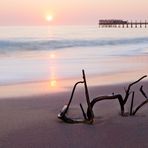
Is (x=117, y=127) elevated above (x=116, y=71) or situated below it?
above

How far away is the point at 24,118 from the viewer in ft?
→ 24.6

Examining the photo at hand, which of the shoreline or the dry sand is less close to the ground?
the dry sand

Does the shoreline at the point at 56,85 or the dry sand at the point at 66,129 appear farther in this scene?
the shoreline at the point at 56,85

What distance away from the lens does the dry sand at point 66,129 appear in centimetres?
601

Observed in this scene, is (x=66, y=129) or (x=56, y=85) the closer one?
(x=66, y=129)

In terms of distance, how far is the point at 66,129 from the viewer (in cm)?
669

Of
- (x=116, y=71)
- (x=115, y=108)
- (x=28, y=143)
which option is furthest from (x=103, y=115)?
(x=116, y=71)

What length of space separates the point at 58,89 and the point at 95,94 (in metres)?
1.28

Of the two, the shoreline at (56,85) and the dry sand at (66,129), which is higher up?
the dry sand at (66,129)

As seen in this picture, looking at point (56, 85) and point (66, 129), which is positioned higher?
point (66, 129)

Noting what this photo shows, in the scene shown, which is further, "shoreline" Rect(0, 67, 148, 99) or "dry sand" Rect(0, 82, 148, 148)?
"shoreline" Rect(0, 67, 148, 99)

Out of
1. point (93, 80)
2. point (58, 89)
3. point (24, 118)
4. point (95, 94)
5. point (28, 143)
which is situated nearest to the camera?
point (28, 143)

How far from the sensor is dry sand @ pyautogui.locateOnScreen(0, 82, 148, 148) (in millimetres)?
6012

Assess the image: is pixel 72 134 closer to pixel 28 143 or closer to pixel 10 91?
pixel 28 143
